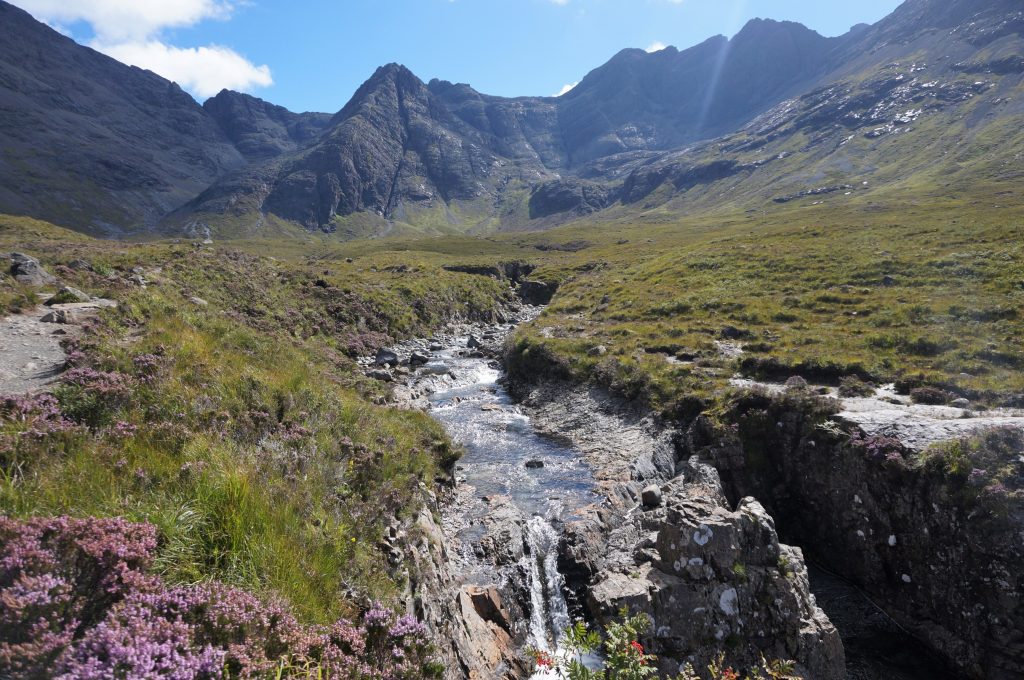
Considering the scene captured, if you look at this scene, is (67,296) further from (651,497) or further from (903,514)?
(903,514)

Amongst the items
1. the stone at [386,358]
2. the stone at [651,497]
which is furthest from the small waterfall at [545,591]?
the stone at [386,358]

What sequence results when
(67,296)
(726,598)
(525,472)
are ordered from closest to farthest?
(726,598) → (67,296) → (525,472)

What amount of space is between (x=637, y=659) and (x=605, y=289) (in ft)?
168

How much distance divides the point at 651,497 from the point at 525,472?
20.3 ft

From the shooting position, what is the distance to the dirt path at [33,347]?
9062 millimetres

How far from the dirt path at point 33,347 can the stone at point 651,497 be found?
17.1 m

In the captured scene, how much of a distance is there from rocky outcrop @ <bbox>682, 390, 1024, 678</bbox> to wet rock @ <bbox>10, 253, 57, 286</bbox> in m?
25.4

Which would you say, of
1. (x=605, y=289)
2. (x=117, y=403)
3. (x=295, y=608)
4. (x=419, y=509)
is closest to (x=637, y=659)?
(x=295, y=608)

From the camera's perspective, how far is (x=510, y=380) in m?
33.8

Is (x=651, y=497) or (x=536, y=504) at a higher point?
(x=651, y=497)

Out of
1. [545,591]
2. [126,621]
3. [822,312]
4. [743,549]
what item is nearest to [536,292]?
[822,312]

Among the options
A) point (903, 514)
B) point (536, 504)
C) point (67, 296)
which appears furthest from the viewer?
point (536, 504)

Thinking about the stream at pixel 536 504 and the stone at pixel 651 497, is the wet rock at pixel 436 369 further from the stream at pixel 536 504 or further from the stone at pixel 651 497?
the stone at pixel 651 497

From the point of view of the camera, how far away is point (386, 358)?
3412cm
